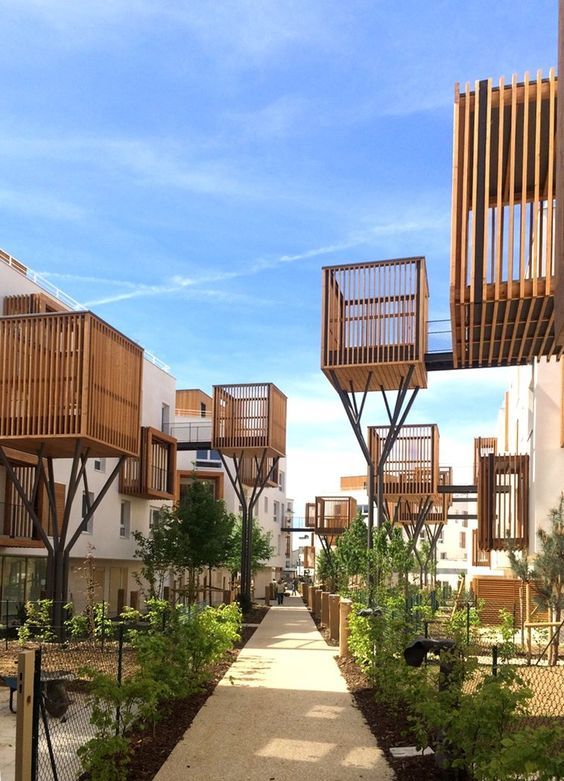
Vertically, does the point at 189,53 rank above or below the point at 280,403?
above

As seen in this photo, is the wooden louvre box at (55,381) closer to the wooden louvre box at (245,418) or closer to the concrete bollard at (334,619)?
the concrete bollard at (334,619)

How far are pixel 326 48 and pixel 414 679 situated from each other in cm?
863

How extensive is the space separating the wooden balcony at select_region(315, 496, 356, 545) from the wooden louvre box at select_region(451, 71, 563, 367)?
122ft

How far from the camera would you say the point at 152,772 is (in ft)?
27.1

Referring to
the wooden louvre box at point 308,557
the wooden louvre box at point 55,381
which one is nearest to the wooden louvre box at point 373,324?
the wooden louvre box at point 55,381

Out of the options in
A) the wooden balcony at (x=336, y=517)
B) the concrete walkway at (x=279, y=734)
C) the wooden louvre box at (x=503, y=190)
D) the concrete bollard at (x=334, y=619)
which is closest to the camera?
the concrete walkway at (x=279, y=734)

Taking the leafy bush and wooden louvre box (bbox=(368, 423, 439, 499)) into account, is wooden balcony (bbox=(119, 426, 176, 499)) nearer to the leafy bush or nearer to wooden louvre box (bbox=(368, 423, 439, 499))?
wooden louvre box (bbox=(368, 423, 439, 499))

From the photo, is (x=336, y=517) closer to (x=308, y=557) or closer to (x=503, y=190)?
(x=308, y=557)

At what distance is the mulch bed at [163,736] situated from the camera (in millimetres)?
8367

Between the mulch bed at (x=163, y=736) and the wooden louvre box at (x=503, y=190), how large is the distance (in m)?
7.58

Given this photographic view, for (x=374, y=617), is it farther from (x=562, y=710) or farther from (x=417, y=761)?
(x=417, y=761)

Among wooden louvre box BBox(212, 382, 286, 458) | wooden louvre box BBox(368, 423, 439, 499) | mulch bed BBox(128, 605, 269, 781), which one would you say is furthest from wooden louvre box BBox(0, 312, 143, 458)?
wooden louvre box BBox(368, 423, 439, 499)

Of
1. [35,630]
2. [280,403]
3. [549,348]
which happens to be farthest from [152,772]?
[280,403]

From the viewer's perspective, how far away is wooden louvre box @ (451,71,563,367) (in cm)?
1416
